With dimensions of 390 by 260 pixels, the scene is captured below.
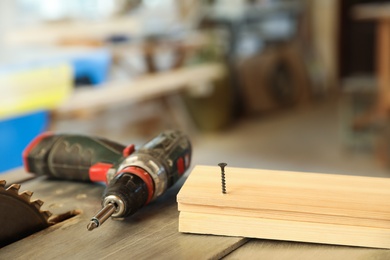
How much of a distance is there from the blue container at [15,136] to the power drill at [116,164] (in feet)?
2.06

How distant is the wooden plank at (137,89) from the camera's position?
2827 millimetres

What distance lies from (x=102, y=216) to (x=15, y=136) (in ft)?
3.63

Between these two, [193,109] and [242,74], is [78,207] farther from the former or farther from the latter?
[242,74]

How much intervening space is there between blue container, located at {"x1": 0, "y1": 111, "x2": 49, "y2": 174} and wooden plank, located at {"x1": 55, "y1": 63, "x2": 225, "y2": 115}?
0.76 metres

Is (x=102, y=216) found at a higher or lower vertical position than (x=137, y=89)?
higher

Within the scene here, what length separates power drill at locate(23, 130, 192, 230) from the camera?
821 millimetres

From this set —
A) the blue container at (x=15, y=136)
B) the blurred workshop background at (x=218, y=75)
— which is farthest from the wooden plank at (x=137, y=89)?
the blue container at (x=15, y=136)

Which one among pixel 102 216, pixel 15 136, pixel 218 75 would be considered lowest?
pixel 218 75

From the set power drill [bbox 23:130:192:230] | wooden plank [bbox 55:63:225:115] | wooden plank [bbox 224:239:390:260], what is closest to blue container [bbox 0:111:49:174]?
power drill [bbox 23:130:192:230]

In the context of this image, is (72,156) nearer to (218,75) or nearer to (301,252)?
(301,252)

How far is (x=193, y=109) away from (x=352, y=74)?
8.62 feet

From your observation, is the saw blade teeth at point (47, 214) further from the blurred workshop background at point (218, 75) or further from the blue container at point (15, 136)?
the blurred workshop background at point (218, 75)

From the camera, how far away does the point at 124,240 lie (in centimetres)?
78

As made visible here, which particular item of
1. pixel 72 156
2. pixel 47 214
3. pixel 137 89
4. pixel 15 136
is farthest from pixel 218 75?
pixel 47 214
